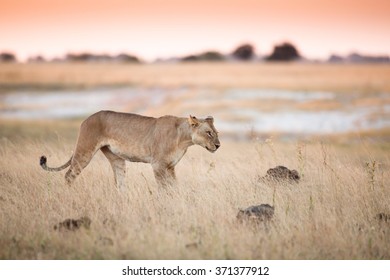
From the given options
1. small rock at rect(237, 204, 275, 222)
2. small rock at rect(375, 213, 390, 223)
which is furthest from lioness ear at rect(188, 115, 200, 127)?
small rock at rect(375, 213, 390, 223)

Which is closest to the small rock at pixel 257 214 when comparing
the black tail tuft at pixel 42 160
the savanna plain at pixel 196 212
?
the savanna plain at pixel 196 212

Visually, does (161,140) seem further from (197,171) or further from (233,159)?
(233,159)

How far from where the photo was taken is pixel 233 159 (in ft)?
45.6

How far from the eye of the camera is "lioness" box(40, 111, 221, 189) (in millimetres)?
10516

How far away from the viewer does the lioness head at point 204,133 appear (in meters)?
10.3

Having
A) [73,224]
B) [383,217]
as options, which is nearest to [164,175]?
[73,224]

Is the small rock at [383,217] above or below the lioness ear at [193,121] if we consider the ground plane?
below

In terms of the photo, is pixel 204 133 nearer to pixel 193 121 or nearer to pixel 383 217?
pixel 193 121

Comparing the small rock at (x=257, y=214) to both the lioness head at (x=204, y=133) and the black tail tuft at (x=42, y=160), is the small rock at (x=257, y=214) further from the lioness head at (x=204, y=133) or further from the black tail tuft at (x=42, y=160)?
the black tail tuft at (x=42, y=160)

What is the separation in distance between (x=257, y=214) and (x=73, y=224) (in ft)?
8.32

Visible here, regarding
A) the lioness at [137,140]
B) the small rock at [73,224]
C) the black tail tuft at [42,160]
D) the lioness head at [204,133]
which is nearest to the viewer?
the small rock at [73,224]

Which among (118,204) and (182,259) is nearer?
(182,259)
